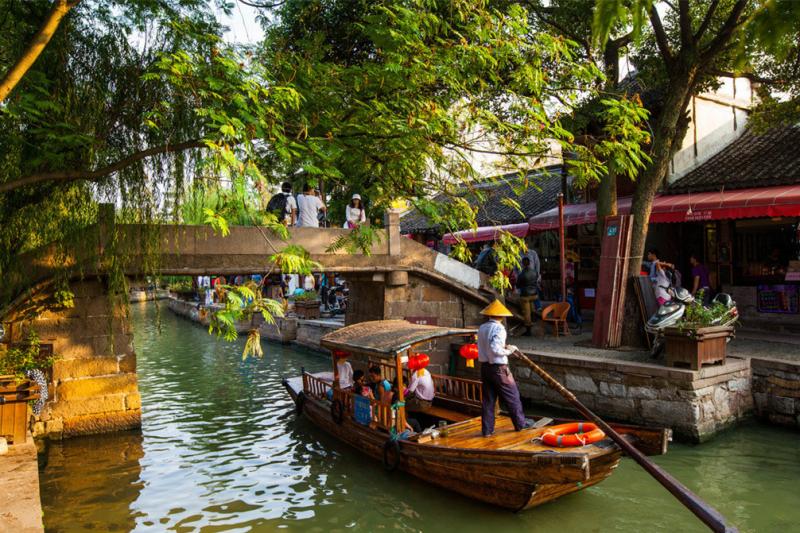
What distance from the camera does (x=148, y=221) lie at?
695cm

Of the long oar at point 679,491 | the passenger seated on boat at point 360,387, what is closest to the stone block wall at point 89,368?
the passenger seated on boat at point 360,387

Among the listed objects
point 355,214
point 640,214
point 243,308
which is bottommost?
point 243,308

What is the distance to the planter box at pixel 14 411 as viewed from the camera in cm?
657

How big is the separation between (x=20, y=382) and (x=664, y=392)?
8309mm

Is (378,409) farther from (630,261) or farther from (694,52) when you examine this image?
(694,52)

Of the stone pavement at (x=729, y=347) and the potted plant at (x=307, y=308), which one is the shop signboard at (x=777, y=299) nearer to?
the stone pavement at (x=729, y=347)

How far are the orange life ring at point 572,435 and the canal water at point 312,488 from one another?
2.70ft

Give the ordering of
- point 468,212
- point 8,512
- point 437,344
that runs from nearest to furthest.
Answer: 1. point 8,512
2. point 468,212
3. point 437,344

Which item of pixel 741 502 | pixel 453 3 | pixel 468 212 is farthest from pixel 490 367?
pixel 453 3

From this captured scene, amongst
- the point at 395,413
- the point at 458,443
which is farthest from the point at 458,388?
the point at 458,443

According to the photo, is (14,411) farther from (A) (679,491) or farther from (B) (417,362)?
(A) (679,491)

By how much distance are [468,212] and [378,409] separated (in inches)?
113

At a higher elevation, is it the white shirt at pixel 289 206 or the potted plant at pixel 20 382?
the white shirt at pixel 289 206

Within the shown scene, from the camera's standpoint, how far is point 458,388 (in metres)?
9.33
